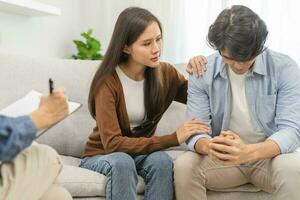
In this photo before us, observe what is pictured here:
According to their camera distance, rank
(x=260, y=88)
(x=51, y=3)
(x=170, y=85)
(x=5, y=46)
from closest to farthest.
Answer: (x=260, y=88)
(x=170, y=85)
(x=5, y=46)
(x=51, y=3)

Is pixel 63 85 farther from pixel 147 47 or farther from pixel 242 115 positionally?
pixel 242 115

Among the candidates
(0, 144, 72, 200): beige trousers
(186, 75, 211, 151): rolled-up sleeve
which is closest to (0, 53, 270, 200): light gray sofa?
(186, 75, 211, 151): rolled-up sleeve

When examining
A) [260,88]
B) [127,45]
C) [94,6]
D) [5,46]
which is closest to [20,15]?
[5,46]

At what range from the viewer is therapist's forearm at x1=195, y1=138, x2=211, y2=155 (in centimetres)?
158

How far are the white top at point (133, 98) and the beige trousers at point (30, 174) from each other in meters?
0.71

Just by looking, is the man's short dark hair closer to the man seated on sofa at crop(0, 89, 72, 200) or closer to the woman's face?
the woman's face

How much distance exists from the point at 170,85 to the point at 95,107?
402 mm

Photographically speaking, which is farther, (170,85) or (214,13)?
(214,13)

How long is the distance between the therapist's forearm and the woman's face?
44 cm

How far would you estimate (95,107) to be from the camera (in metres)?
1.81

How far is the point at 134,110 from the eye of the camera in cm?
187

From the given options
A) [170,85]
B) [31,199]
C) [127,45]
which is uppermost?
[127,45]

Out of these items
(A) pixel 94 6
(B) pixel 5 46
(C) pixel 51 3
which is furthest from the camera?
(A) pixel 94 6

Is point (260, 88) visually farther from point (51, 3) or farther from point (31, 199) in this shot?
point (51, 3)
